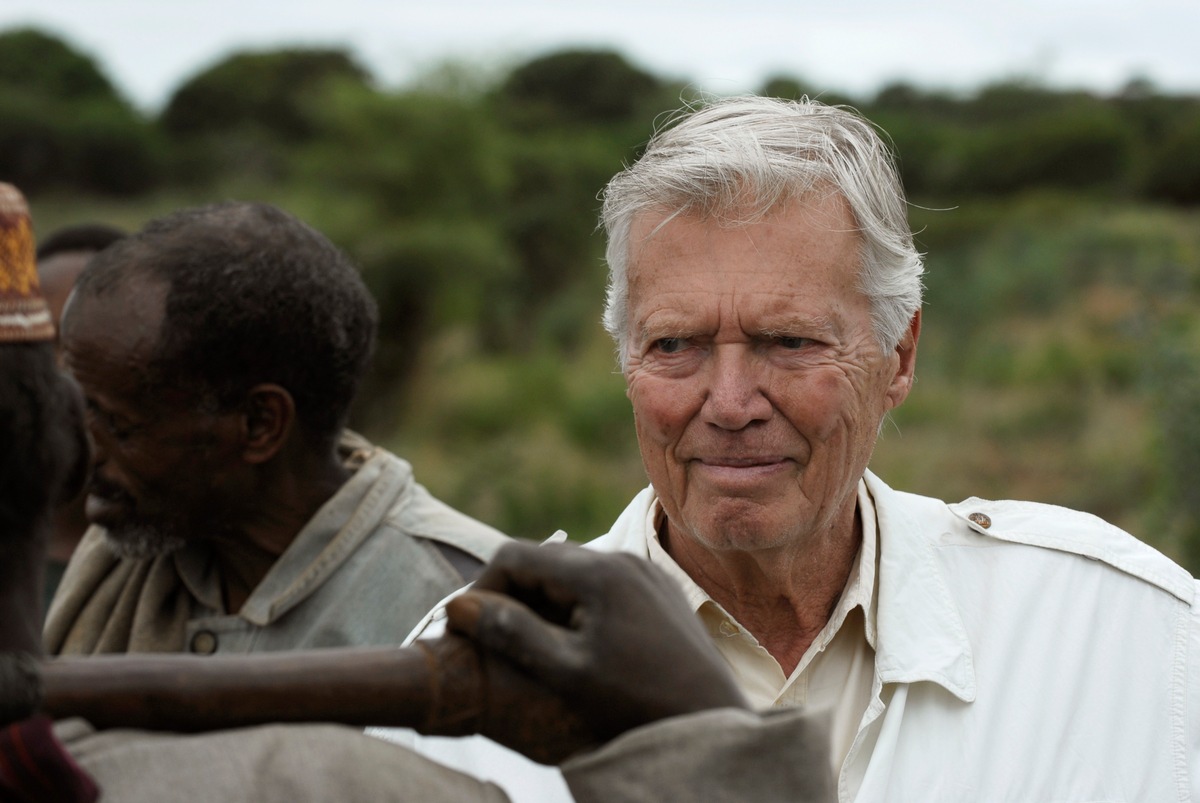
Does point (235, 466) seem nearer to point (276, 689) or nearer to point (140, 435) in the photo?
point (140, 435)

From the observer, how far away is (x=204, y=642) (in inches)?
115

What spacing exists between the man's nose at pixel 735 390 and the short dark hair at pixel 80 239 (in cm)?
264

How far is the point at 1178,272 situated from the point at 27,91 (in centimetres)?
2028

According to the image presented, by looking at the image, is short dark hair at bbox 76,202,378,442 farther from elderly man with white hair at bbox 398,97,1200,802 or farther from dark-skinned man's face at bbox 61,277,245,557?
elderly man with white hair at bbox 398,97,1200,802

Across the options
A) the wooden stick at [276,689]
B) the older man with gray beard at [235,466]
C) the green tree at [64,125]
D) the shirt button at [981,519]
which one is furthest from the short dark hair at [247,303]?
the green tree at [64,125]

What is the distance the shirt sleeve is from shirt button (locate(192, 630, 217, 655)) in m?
1.76

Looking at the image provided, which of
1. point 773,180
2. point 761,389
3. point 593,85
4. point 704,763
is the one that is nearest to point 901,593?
point 761,389

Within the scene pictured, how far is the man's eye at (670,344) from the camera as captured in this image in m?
2.45

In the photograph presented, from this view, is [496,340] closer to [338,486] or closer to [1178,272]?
[1178,272]

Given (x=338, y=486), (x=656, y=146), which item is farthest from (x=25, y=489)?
(x=338, y=486)

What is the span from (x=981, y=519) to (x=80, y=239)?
311cm

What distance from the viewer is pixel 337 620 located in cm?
287

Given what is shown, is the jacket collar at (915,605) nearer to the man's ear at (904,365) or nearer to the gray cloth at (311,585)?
the man's ear at (904,365)

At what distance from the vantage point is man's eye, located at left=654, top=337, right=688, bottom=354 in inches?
96.4
